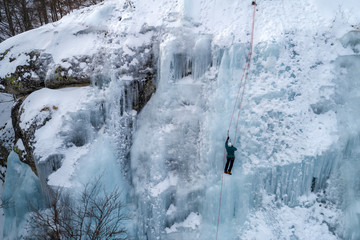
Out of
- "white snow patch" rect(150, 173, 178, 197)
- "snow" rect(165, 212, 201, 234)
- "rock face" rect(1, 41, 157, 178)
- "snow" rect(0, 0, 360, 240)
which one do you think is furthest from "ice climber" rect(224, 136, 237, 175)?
"rock face" rect(1, 41, 157, 178)

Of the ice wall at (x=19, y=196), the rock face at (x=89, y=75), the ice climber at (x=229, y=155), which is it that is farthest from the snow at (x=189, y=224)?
the ice wall at (x=19, y=196)

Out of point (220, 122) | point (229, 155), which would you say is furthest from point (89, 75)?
point (229, 155)

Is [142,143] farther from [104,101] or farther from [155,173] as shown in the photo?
[104,101]

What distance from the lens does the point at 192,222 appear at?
5219mm

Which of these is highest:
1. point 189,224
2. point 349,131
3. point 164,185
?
point 349,131

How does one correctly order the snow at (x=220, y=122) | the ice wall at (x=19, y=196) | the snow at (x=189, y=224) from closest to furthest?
1. the snow at (x=220, y=122)
2. the snow at (x=189, y=224)
3. the ice wall at (x=19, y=196)

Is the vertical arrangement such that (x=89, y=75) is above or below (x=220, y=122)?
above

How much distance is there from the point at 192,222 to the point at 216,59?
4075 millimetres

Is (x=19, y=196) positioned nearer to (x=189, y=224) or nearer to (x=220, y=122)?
(x=189, y=224)

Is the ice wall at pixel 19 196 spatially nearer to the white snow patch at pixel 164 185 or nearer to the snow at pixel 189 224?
the white snow patch at pixel 164 185

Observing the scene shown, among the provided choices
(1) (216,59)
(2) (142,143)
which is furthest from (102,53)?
(1) (216,59)

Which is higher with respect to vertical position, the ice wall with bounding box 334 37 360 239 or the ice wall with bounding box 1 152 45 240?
the ice wall with bounding box 334 37 360 239

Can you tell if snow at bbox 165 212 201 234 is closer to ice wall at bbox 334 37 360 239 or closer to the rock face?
the rock face

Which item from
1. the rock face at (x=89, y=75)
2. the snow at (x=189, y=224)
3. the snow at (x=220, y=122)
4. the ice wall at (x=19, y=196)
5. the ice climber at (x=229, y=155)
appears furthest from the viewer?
the ice wall at (x=19, y=196)
